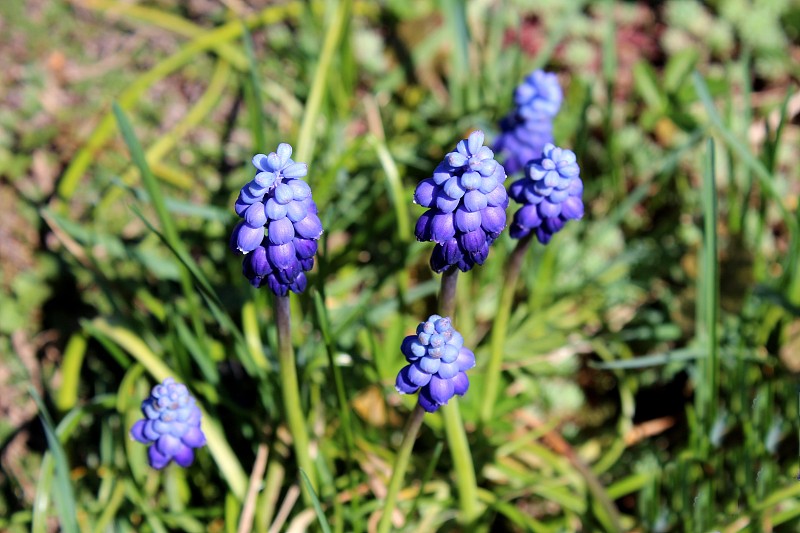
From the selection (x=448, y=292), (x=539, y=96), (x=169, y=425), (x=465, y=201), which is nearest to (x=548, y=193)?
(x=448, y=292)

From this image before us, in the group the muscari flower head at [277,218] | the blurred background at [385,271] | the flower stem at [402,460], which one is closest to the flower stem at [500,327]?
the blurred background at [385,271]

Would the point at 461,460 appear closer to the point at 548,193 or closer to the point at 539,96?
the point at 548,193

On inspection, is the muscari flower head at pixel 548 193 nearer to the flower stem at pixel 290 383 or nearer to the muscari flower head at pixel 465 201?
the muscari flower head at pixel 465 201

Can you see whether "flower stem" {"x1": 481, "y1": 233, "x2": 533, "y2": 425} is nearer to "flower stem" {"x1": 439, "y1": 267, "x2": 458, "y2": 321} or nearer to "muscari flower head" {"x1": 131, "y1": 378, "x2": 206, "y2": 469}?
"flower stem" {"x1": 439, "y1": 267, "x2": 458, "y2": 321}

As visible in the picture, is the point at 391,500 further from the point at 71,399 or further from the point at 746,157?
the point at 746,157

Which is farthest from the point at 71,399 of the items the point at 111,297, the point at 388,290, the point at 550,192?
the point at 550,192

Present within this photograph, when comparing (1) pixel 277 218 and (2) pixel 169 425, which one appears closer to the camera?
(1) pixel 277 218
